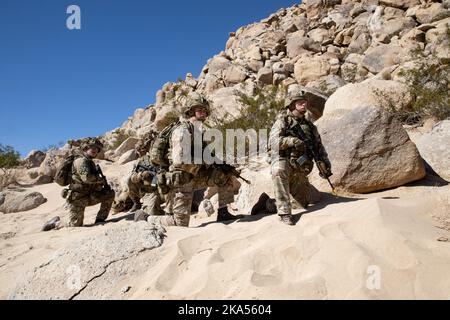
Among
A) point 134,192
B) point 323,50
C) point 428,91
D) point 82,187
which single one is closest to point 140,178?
point 134,192

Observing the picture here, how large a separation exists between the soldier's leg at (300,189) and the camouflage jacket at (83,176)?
3.32 m

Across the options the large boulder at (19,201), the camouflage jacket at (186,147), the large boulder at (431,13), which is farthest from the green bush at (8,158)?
the large boulder at (431,13)

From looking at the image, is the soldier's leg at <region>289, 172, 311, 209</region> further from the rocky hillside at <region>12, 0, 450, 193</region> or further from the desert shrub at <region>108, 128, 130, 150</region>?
the desert shrub at <region>108, 128, 130, 150</region>

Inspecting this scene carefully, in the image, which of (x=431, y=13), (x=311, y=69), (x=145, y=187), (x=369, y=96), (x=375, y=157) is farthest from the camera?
(x=311, y=69)

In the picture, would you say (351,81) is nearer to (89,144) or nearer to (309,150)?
(309,150)

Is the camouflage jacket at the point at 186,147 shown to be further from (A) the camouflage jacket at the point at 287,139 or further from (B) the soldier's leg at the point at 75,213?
(B) the soldier's leg at the point at 75,213

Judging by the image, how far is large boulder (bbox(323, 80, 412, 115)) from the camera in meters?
5.60

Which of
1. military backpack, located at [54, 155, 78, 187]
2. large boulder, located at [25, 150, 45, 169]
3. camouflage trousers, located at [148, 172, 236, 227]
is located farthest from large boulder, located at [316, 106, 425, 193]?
large boulder, located at [25, 150, 45, 169]

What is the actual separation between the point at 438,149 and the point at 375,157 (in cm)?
132

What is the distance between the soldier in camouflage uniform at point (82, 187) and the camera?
525cm

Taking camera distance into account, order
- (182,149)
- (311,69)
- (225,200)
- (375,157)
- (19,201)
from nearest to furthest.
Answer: (182,149) → (225,200) → (375,157) → (19,201) → (311,69)

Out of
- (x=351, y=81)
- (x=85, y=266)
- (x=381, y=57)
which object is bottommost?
(x=85, y=266)

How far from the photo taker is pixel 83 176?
17.0ft

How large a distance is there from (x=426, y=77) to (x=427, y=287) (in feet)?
23.5
